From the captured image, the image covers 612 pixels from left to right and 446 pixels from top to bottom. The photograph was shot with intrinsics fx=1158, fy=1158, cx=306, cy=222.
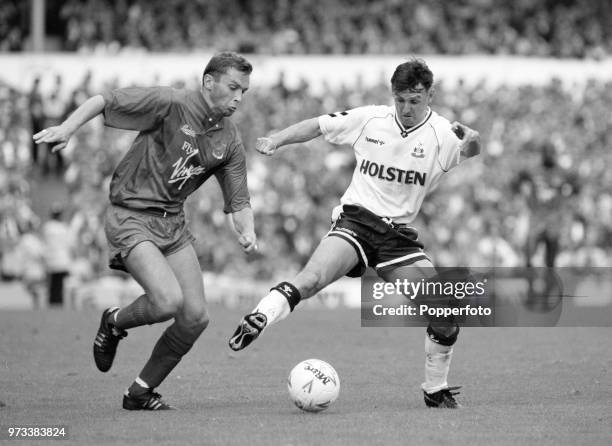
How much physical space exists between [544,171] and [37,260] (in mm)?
10457

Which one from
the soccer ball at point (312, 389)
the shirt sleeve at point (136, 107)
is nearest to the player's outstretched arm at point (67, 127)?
the shirt sleeve at point (136, 107)

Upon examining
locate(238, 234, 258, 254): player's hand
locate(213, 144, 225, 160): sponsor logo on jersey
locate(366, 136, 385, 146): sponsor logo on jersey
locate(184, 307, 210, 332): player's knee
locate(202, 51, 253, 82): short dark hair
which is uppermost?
locate(202, 51, 253, 82): short dark hair

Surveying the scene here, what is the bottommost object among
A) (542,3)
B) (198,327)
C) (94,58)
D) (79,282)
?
(79,282)

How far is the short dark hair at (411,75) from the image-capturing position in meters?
8.45

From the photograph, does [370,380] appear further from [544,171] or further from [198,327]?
[544,171]

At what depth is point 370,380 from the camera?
10703mm

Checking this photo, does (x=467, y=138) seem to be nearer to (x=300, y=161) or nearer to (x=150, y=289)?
(x=150, y=289)

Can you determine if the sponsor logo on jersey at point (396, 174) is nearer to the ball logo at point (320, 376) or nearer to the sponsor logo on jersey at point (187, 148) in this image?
the sponsor logo on jersey at point (187, 148)

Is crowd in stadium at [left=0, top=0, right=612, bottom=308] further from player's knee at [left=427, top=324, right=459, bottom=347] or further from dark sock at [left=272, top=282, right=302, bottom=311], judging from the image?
dark sock at [left=272, top=282, right=302, bottom=311]

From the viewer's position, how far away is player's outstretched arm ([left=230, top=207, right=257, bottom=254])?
8625mm

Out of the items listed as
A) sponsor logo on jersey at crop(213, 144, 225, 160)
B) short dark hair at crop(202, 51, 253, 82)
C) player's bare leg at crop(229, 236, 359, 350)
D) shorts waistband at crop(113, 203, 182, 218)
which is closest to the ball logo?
player's bare leg at crop(229, 236, 359, 350)

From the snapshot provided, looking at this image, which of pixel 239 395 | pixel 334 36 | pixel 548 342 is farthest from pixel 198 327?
pixel 334 36

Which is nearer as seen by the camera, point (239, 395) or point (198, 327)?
point (198, 327)

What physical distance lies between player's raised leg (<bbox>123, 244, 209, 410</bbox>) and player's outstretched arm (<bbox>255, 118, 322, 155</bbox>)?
994 mm
